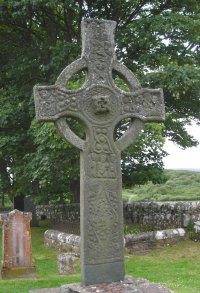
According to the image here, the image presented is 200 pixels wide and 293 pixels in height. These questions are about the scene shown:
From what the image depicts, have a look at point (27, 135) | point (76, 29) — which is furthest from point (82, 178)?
point (76, 29)

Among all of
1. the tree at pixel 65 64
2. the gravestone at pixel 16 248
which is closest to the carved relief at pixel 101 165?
the gravestone at pixel 16 248

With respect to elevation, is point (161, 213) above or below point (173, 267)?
above

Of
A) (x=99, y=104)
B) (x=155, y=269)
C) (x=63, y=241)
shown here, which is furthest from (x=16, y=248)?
(x=99, y=104)

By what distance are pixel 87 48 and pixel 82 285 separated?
2895 millimetres

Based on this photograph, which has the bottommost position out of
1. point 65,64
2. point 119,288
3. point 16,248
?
point 16,248

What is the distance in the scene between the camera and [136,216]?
16906 mm

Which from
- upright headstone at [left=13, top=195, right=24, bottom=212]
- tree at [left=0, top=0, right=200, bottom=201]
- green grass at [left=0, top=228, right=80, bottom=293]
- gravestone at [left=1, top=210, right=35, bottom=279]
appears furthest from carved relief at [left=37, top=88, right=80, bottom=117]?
upright headstone at [left=13, top=195, right=24, bottom=212]

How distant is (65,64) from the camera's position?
14672 mm

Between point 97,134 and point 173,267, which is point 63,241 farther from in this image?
point 97,134

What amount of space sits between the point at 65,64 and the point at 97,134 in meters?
9.48

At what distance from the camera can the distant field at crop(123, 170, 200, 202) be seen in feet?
78.3

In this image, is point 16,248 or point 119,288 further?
point 16,248

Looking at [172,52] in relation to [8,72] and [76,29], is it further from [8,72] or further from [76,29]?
[8,72]

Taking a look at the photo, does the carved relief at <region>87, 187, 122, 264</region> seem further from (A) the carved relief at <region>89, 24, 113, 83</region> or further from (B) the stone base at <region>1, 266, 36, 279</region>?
(B) the stone base at <region>1, 266, 36, 279</region>
